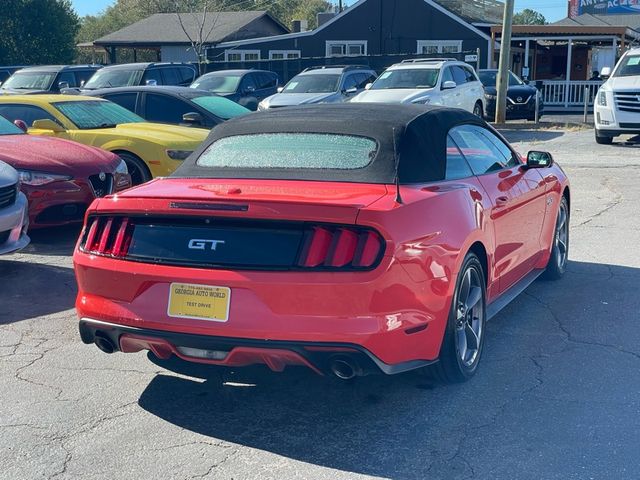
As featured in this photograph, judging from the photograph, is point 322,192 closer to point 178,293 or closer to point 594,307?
point 178,293

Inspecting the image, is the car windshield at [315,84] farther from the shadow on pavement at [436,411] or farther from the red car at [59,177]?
the shadow on pavement at [436,411]

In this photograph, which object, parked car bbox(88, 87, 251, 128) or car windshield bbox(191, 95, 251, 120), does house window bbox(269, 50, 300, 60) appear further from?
parked car bbox(88, 87, 251, 128)

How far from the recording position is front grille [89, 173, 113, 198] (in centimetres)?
909

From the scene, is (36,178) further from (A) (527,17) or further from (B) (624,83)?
(A) (527,17)

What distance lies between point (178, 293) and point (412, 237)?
3.86ft

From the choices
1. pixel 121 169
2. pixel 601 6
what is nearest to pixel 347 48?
pixel 601 6

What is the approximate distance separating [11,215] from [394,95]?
12.6 metres

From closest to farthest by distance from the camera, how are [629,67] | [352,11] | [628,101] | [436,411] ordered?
[436,411] → [628,101] → [629,67] → [352,11]

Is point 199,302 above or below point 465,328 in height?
above

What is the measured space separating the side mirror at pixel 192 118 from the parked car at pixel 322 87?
7.05 metres

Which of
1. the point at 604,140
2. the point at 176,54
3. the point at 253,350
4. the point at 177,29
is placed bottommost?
the point at 604,140

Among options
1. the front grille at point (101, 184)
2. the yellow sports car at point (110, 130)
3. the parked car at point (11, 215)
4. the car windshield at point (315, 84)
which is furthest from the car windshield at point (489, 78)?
the parked car at point (11, 215)

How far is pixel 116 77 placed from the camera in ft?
67.8

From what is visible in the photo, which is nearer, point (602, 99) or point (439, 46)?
point (602, 99)
